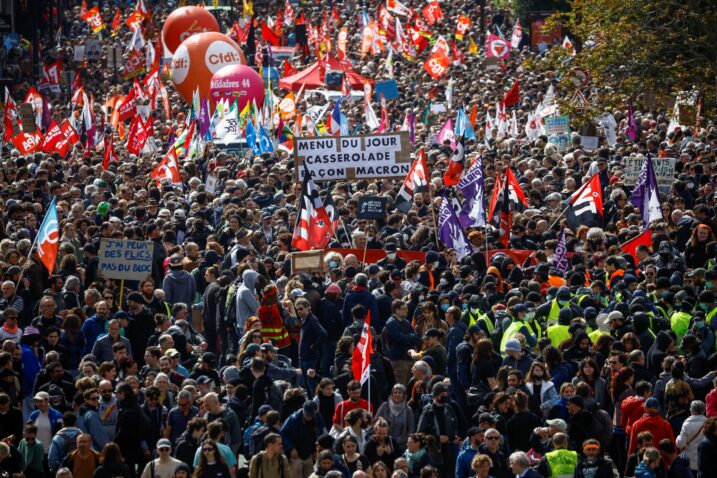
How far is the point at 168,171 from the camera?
971 inches

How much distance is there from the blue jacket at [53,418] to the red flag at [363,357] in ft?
8.37

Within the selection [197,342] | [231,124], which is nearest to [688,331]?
[197,342]

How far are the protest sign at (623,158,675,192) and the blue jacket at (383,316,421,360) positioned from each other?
7632 millimetres

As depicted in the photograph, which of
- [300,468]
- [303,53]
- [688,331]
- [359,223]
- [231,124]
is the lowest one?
[300,468]

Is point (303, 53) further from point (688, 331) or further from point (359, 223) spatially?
point (688, 331)

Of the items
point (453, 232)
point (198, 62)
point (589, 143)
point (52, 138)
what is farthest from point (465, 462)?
point (198, 62)

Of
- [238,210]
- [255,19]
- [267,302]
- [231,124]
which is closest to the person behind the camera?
[267,302]

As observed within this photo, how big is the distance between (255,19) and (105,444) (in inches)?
1698

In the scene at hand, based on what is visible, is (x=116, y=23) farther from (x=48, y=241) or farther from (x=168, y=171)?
(x=48, y=241)

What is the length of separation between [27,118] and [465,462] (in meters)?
19.3

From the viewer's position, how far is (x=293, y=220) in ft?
66.6

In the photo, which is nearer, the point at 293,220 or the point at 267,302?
the point at 267,302

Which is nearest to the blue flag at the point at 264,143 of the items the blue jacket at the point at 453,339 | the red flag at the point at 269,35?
the blue jacket at the point at 453,339

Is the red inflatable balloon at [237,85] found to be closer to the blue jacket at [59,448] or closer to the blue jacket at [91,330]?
the blue jacket at [91,330]
